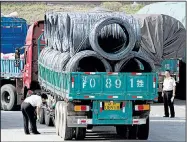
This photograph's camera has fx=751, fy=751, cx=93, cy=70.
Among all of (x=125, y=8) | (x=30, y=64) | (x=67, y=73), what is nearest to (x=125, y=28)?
(x=67, y=73)

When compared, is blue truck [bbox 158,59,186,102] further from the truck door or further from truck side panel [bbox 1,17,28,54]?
the truck door

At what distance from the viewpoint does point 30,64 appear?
23469 millimetres

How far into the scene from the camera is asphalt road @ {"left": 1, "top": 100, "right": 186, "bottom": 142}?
18.1 meters

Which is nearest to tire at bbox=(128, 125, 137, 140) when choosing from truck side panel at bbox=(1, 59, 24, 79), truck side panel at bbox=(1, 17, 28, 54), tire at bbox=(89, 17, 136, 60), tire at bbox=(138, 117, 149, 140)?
tire at bbox=(138, 117, 149, 140)

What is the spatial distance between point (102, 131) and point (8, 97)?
7.97 metres

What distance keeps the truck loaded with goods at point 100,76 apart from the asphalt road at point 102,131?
1.47ft

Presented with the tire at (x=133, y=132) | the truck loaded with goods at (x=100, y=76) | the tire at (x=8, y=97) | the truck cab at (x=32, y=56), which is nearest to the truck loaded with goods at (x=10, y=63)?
the tire at (x=8, y=97)

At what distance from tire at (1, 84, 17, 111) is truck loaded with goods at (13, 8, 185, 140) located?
23.7 ft

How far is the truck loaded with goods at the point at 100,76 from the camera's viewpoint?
1683cm

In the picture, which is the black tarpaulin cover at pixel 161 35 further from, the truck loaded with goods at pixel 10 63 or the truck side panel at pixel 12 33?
the truck loaded with goods at pixel 10 63

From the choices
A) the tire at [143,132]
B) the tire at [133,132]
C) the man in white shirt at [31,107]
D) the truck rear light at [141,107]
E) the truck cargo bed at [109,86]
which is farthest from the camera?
the man in white shirt at [31,107]

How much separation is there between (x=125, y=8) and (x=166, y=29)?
21.5 metres

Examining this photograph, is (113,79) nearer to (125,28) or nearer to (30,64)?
(125,28)

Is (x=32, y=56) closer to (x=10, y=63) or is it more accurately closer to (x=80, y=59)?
(x=10, y=63)
